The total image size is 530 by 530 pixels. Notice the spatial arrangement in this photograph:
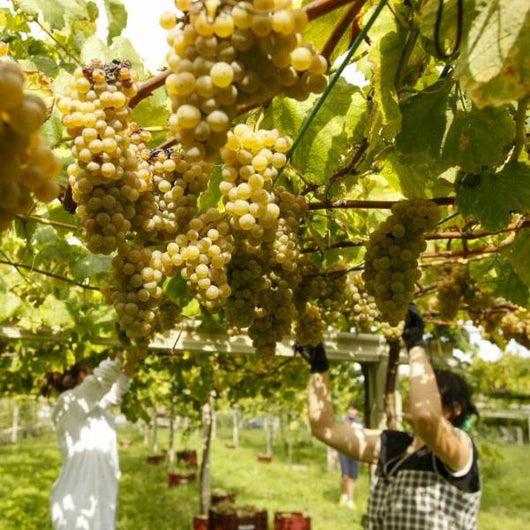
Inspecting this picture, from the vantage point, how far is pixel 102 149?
102 cm

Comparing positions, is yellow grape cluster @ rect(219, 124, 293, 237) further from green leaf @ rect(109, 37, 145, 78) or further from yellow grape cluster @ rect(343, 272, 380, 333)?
yellow grape cluster @ rect(343, 272, 380, 333)

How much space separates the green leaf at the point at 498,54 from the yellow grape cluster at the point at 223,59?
0.24 m

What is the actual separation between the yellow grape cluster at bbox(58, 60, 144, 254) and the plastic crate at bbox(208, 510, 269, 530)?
24.4ft

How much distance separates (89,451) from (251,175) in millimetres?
4583

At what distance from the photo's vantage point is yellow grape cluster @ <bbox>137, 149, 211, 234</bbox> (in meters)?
1.24

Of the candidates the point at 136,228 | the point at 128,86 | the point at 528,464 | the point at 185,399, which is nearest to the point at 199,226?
the point at 136,228

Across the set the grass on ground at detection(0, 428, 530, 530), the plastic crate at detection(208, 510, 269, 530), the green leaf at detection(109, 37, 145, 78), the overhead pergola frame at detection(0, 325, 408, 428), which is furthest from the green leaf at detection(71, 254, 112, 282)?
the grass on ground at detection(0, 428, 530, 530)

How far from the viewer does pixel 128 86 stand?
3.46 ft

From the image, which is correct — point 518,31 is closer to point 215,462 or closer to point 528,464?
point 215,462

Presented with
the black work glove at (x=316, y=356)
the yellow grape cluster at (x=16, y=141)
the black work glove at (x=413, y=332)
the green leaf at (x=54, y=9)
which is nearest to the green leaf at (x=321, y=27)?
the yellow grape cluster at (x=16, y=141)

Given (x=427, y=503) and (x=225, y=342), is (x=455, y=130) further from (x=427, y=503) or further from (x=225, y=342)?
(x=225, y=342)

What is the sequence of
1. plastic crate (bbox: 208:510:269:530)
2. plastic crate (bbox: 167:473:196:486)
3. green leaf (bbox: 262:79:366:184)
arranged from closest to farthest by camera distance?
green leaf (bbox: 262:79:366:184), plastic crate (bbox: 208:510:269:530), plastic crate (bbox: 167:473:196:486)

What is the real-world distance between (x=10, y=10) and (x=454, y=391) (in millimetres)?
3247

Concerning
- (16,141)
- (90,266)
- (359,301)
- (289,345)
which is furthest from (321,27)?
(289,345)
